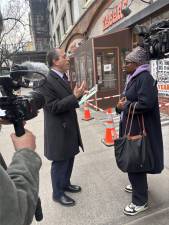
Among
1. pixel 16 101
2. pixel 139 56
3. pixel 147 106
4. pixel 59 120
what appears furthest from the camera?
pixel 59 120

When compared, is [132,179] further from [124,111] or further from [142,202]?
[124,111]

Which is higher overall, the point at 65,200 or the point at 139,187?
the point at 139,187

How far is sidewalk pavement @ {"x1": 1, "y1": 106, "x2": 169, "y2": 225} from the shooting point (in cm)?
304

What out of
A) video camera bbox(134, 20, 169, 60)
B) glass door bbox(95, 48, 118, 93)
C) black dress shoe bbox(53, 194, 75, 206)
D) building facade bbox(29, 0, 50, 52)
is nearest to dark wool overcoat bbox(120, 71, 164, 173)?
video camera bbox(134, 20, 169, 60)

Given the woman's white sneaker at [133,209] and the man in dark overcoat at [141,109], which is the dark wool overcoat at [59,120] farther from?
the woman's white sneaker at [133,209]

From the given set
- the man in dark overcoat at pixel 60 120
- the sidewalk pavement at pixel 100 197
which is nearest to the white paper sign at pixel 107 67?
the sidewalk pavement at pixel 100 197

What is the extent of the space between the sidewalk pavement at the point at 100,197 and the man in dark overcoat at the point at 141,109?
0.17 m

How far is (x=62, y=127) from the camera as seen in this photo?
3252mm

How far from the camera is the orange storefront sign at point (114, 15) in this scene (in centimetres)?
961

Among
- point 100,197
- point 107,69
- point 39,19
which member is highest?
point 39,19

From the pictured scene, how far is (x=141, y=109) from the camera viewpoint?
2826 mm

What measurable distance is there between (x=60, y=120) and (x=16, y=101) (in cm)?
188

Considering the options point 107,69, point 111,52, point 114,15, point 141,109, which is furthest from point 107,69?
point 141,109

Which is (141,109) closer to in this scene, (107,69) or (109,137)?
(109,137)
